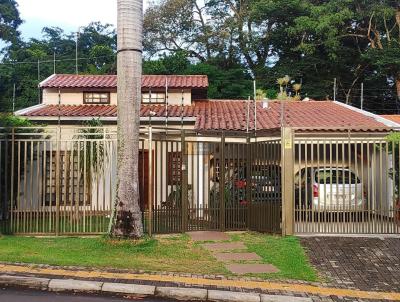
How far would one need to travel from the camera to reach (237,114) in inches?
747

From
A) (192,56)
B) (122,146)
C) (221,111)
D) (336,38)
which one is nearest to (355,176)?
(122,146)

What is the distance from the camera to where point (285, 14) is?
3206cm

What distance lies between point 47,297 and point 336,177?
23.7ft

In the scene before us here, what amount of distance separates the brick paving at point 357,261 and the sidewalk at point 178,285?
0.49m

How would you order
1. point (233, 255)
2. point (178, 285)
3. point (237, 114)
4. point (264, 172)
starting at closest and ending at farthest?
point (178, 285), point (233, 255), point (264, 172), point (237, 114)

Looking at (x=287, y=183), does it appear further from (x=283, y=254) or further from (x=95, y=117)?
(x=95, y=117)

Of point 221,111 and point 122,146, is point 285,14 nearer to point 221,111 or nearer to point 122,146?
point 221,111

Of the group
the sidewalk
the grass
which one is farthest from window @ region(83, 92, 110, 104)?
the sidewalk

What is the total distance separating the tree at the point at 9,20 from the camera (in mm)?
39594

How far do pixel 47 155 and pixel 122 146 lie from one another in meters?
3.12

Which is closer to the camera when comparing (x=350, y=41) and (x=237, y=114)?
(x=237, y=114)

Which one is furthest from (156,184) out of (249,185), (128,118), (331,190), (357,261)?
(357,261)

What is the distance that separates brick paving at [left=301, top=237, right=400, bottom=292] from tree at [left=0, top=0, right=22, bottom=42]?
36824 mm

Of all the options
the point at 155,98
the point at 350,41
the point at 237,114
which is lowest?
the point at 237,114
